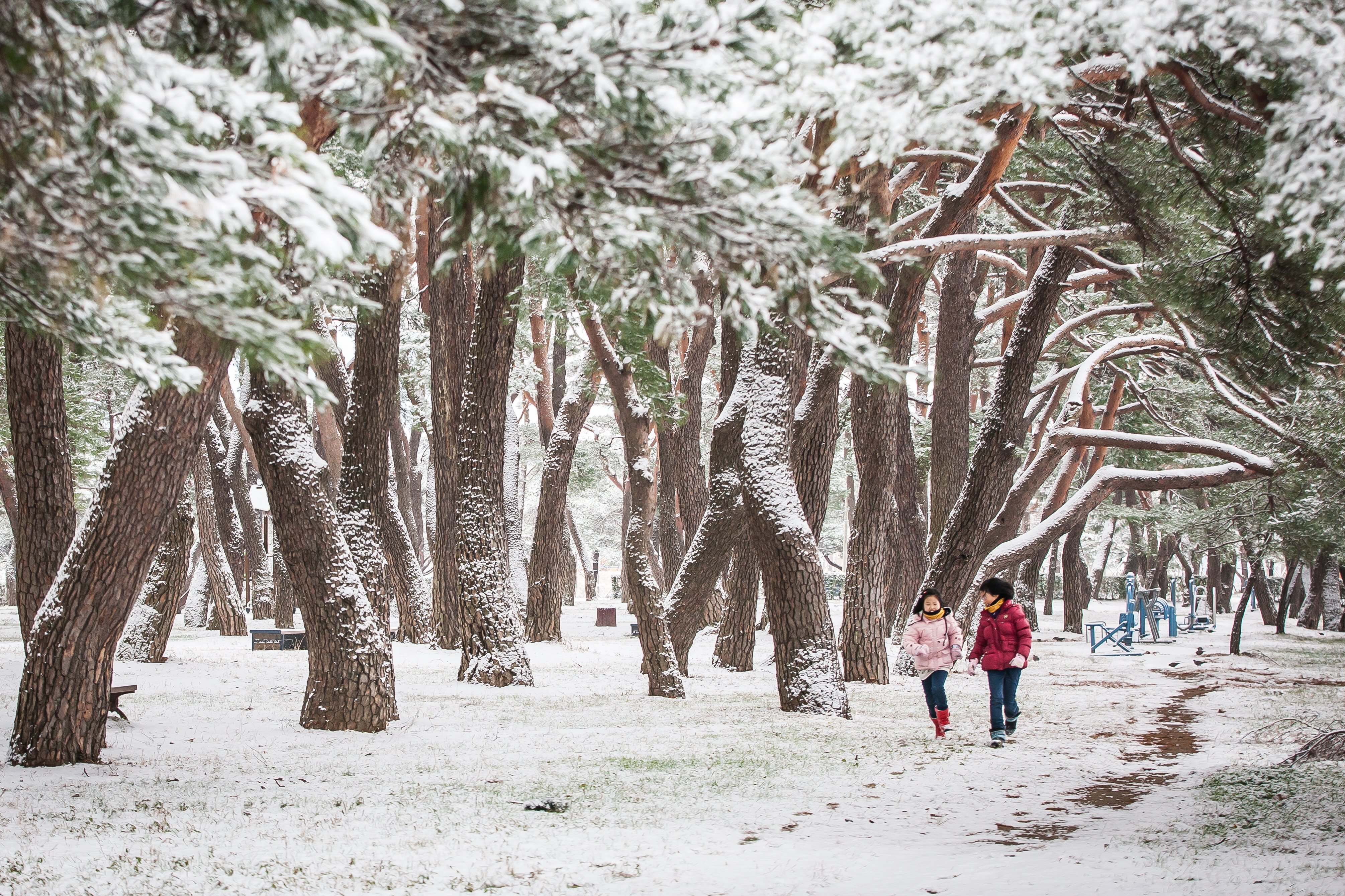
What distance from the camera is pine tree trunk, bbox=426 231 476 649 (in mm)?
14711

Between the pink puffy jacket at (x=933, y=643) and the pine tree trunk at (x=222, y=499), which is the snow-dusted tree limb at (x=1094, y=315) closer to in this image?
the pink puffy jacket at (x=933, y=643)

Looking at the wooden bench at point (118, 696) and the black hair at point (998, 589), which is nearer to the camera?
the wooden bench at point (118, 696)

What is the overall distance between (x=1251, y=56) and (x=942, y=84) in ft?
3.31

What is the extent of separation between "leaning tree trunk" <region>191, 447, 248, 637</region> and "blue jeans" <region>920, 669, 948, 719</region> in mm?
16225

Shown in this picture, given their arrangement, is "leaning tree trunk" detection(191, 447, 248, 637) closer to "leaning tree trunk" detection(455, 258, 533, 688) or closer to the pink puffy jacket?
"leaning tree trunk" detection(455, 258, 533, 688)

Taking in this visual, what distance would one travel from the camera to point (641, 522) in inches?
513

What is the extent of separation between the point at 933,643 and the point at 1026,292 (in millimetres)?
6729

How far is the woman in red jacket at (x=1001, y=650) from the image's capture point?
888cm

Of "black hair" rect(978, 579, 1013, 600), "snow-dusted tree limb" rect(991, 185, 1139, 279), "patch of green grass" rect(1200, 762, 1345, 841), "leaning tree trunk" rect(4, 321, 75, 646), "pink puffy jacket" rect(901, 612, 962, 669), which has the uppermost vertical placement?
"snow-dusted tree limb" rect(991, 185, 1139, 279)

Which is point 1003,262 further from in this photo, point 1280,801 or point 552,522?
point 1280,801

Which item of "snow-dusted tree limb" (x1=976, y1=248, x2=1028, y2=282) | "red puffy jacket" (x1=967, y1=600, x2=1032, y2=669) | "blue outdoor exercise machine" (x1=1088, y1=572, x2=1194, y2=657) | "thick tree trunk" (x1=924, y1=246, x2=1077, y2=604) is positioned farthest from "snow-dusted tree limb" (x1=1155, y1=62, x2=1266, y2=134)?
"blue outdoor exercise machine" (x1=1088, y1=572, x2=1194, y2=657)

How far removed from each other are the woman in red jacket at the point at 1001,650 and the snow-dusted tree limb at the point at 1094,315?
4.61 meters

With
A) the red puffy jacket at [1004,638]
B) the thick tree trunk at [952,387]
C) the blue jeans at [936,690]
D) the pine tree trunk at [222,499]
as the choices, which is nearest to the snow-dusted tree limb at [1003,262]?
the thick tree trunk at [952,387]

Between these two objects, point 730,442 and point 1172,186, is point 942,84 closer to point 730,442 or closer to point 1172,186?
point 1172,186
